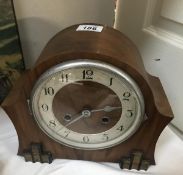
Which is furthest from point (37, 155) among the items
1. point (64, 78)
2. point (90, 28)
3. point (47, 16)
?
point (47, 16)

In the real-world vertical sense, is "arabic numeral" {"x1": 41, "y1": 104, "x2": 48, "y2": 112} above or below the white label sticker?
below

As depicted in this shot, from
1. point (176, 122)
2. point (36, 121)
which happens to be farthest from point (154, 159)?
point (36, 121)

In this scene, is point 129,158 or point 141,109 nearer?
point 141,109

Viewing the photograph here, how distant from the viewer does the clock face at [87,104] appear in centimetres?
53

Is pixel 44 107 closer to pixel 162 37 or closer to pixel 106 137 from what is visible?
pixel 106 137

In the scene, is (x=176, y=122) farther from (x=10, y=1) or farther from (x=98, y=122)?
(x=10, y=1)

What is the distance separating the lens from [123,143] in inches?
25.1

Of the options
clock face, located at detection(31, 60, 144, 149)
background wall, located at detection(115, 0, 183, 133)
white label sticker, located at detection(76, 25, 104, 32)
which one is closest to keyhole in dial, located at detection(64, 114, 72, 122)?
clock face, located at detection(31, 60, 144, 149)

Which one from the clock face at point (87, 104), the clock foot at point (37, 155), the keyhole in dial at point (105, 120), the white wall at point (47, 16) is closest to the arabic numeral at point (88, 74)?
the clock face at point (87, 104)

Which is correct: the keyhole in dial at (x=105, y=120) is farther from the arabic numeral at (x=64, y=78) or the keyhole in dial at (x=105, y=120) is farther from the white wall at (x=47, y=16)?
the white wall at (x=47, y=16)

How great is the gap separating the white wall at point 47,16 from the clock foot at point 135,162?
1.68ft

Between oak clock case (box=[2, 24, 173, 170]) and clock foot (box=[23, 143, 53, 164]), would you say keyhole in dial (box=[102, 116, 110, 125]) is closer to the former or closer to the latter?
oak clock case (box=[2, 24, 173, 170])

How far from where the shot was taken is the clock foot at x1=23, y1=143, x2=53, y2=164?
0.65 m

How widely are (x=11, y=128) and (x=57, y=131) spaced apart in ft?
0.75
